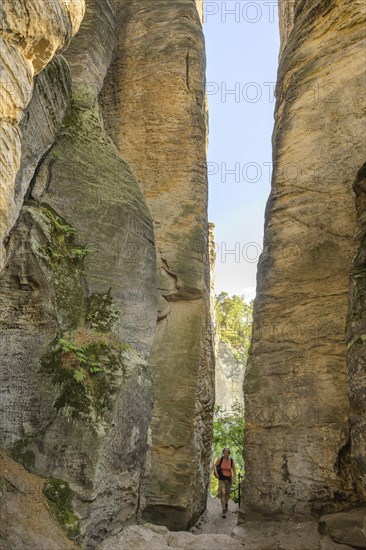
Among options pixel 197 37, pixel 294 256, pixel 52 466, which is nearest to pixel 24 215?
pixel 52 466

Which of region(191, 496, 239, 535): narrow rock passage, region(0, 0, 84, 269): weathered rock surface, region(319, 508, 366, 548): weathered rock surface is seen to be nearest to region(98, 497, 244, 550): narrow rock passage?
region(319, 508, 366, 548): weathered rock surface

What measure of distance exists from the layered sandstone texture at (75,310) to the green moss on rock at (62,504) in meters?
0.08

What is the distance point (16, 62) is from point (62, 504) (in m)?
4.80

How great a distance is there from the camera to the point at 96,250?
7.92 metres

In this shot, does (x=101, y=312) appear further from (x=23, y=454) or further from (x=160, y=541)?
(x=160, y=541)

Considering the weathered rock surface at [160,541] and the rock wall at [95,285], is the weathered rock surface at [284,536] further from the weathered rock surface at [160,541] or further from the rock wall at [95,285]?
the rock wall at [95,285]

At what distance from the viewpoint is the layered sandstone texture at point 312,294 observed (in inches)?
303

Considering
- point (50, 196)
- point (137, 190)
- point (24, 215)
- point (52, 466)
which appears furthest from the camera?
point (137, 190)

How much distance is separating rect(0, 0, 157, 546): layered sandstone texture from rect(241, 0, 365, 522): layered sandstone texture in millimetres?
2132

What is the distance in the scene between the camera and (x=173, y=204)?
1238 cm

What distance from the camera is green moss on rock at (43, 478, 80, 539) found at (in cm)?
582

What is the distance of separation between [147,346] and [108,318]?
3.10 ft

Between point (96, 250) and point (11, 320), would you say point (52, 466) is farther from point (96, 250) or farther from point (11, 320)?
point (96, 250)

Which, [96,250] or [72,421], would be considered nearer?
[72,421]
